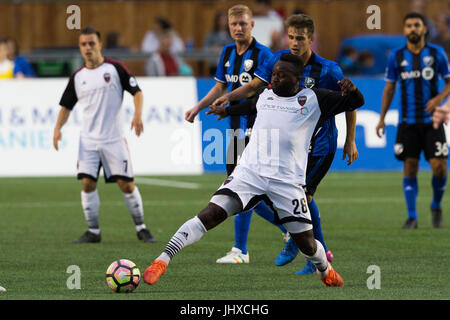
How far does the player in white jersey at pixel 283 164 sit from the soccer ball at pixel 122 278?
0.26m

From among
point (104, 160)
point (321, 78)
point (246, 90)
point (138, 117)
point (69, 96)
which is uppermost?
point (321, 78)

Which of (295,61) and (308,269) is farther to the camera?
(308,269)

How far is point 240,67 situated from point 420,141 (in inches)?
141

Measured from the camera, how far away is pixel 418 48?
12648 millimetres

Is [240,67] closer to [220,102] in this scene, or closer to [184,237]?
[220,102]

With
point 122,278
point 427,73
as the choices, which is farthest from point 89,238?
point 427,73

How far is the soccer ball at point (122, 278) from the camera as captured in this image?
305 inches

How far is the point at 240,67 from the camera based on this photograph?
9906 millimetres

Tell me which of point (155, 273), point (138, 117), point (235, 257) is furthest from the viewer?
point (138, 117)

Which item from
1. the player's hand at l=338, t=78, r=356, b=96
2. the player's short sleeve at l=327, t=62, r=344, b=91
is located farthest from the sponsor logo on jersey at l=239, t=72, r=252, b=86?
the player's hand at l=338, t=78, r=356, b=96

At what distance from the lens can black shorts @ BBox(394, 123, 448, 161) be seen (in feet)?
40.9

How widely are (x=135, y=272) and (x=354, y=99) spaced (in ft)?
6.84

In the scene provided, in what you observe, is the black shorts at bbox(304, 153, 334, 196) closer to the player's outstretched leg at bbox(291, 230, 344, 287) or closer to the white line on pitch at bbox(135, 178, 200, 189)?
the player's outstretched leg at bbox(291, 230, 344, 287)
